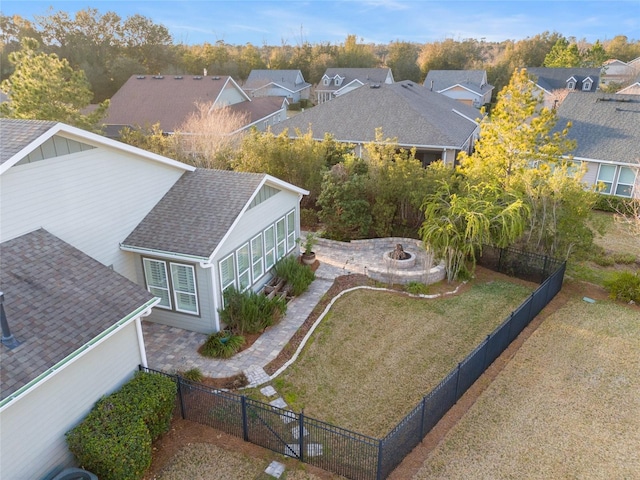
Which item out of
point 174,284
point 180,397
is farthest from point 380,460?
point 174,284

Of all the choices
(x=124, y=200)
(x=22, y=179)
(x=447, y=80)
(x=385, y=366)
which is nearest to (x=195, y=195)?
(x=124, y=200)

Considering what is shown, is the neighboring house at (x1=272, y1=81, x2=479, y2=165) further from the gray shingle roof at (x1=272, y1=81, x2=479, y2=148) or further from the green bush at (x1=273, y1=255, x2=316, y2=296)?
the green bush at (x1=273, y1=255, x2=316, y2=296)

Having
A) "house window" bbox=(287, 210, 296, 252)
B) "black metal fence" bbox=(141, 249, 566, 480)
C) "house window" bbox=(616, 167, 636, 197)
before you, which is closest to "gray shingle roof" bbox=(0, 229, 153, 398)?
"black metal fence" bbox=(141, 249, 566, 480)

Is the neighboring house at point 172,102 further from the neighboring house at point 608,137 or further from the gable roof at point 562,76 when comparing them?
the gable roof at point 562,76

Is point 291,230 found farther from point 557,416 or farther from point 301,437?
point 557,416

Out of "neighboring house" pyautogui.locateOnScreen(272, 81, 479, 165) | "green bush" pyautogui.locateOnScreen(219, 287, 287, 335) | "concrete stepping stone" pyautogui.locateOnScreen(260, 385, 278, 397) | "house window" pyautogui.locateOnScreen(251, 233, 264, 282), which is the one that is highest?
"neighboring house" pyautogui.locateOnScreen(272, 81, 479, 165)
